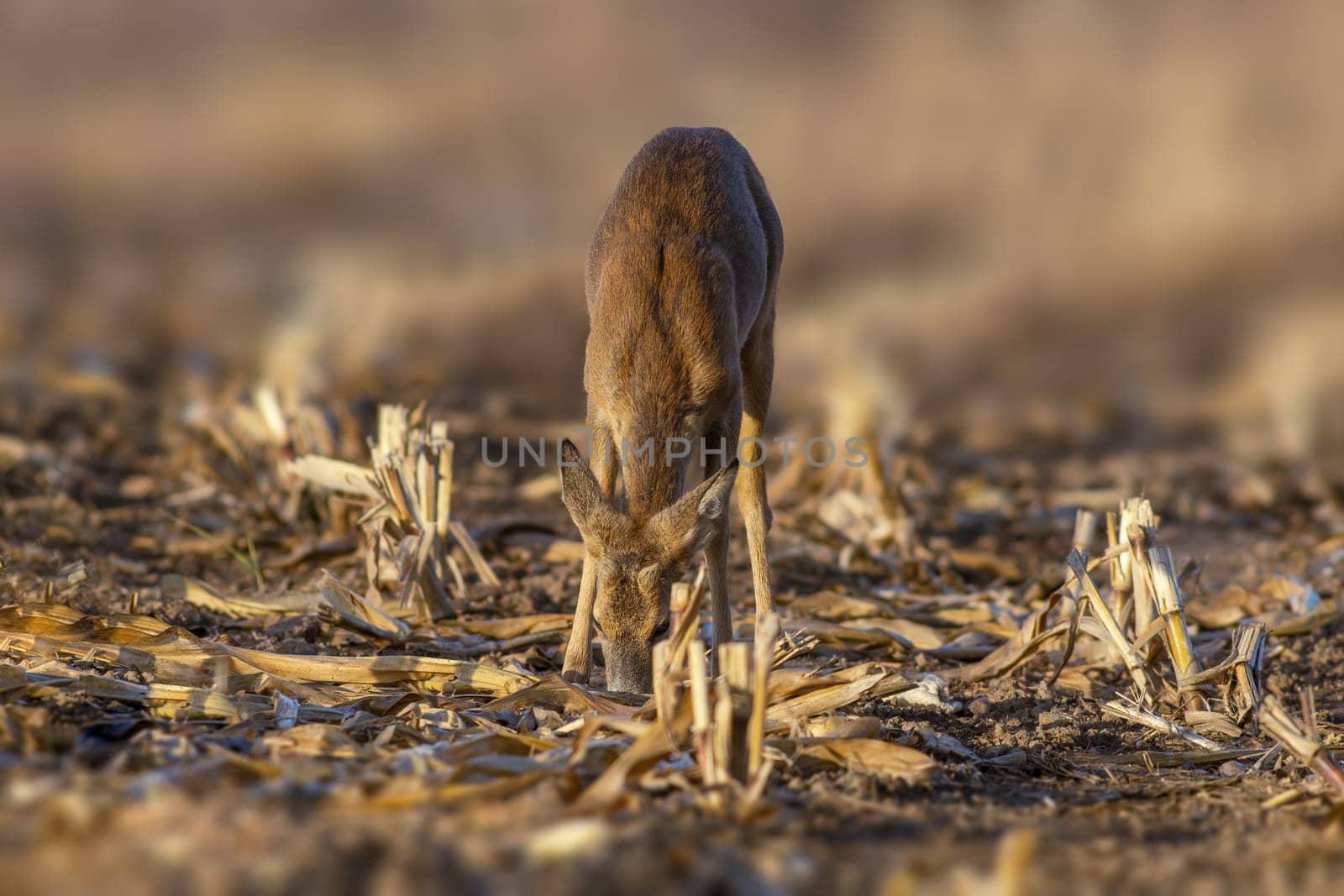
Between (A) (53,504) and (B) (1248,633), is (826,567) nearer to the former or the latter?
(B) (1248,633)

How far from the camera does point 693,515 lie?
579 cm

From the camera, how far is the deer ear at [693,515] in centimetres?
577

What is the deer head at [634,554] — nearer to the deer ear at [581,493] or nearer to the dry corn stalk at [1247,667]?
the deer ear at [581,493]

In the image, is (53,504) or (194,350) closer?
(53,504)

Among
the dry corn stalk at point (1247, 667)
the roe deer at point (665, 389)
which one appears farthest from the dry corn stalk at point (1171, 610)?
the roe deer at point (665, 389)

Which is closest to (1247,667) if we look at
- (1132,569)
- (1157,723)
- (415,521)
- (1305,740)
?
(1157,723)

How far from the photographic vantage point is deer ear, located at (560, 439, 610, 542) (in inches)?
231

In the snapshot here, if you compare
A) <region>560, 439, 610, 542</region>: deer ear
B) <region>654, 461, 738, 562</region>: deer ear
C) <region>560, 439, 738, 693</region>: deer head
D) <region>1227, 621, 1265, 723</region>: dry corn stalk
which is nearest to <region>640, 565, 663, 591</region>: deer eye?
<region>560, 439, 738, 693</region>: deer head

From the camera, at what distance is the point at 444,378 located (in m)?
15.2

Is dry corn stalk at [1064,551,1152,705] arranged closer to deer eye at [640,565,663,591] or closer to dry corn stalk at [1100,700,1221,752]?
dry corn stalk at [1100,700,1221,752]

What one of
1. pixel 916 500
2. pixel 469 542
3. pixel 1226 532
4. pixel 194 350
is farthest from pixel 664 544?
pixel 194 350

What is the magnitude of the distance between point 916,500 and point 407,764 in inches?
295

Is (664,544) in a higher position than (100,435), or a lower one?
lower

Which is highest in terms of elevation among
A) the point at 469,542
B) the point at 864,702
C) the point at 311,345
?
the point at 311,345
